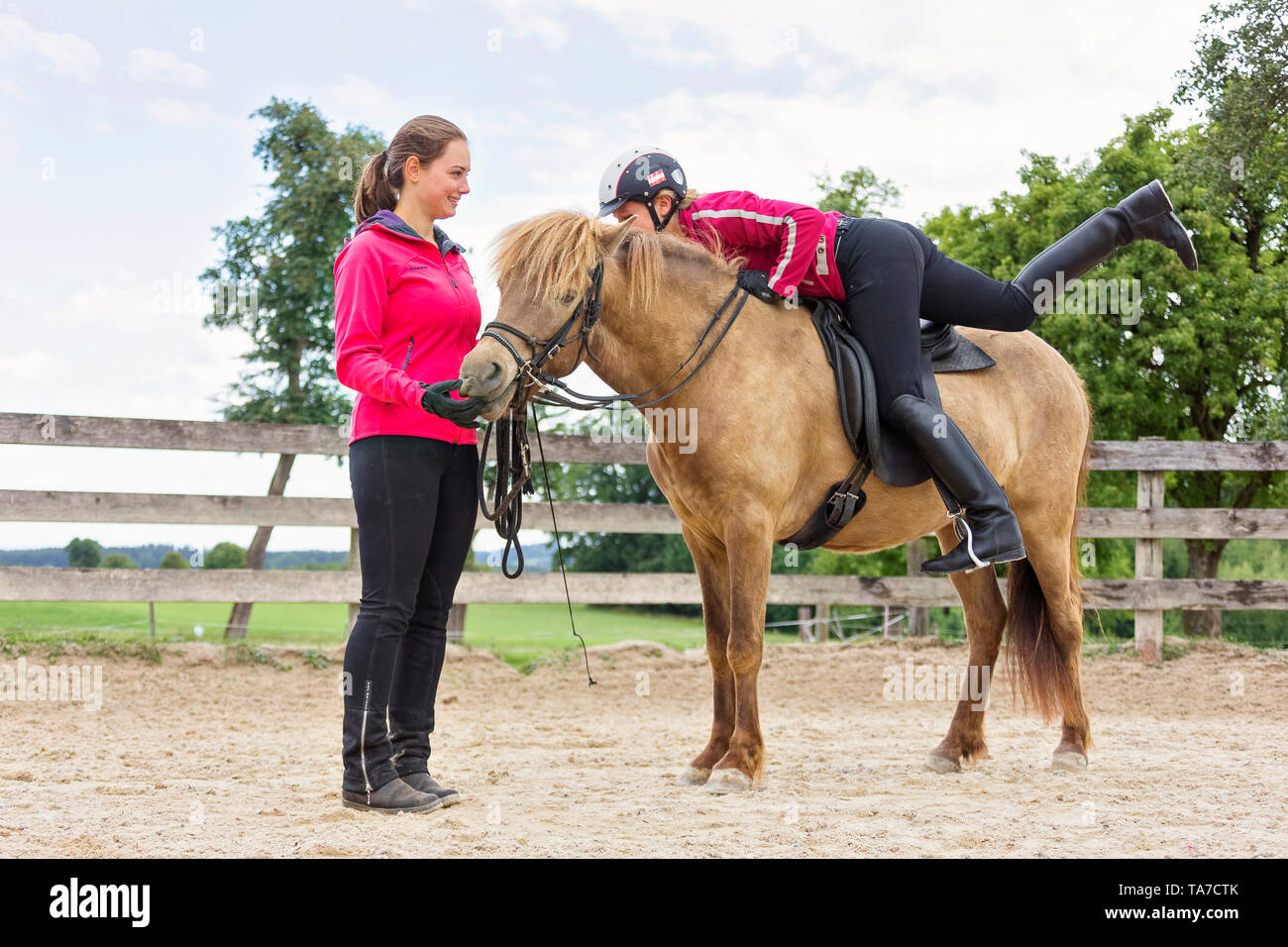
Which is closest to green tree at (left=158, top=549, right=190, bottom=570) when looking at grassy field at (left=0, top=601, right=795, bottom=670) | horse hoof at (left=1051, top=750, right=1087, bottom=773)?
grassy field at (left=0, top=601, right=795, bottom=670)

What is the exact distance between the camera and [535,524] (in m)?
7.16

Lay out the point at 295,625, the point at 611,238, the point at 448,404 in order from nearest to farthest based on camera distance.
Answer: the point at 448,404
the point at 611,238
the point at 295,625

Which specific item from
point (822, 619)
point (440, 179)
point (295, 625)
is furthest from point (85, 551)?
point (440, 179)

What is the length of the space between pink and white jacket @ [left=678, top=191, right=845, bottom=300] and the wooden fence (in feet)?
11.2

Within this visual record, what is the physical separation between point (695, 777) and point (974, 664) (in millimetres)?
1587

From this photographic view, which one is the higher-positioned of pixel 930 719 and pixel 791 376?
pixel 791 376

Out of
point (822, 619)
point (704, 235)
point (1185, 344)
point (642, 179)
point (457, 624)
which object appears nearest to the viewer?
point (642, 179)

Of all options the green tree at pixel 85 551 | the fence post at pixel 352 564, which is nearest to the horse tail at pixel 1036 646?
the fence post at pixel 352 564

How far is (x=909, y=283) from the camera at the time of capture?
385 cm

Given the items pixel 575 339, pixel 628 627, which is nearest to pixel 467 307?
pixel 575 339

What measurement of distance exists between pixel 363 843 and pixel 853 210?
51.4ft

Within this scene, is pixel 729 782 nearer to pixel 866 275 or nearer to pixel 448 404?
pixel 448 404

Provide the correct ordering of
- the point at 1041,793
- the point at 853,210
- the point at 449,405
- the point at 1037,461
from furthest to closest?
the point at 853,210
the point at 1037,461
the point at 1041,793
the point at 449,405

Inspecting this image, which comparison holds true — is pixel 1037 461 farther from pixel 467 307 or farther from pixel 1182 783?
pixel 467 307
